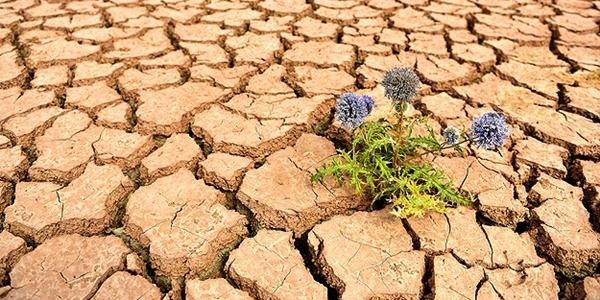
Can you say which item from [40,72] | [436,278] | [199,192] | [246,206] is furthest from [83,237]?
[40,72]

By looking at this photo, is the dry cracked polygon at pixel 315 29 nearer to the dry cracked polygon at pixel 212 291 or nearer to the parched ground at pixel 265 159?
the parched ground at pixel 265 159

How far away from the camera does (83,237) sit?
1.80 metres

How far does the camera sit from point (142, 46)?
326cm

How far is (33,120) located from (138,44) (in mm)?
1060

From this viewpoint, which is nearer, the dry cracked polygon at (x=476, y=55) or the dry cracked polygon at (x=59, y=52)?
the dry cracked polygon at (x=59, y=52)

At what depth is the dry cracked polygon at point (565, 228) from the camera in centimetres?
179

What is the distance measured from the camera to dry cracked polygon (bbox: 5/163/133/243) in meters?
1.83

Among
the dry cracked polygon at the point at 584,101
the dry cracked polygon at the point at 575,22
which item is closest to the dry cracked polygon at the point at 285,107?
the dry cracked polygon at the point at 584,101

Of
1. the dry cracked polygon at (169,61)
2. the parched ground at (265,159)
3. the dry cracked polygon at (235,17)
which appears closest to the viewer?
the parched ground at (265,159)

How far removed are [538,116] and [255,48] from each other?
1881mm

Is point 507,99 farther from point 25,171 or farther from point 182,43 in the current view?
point 25,171

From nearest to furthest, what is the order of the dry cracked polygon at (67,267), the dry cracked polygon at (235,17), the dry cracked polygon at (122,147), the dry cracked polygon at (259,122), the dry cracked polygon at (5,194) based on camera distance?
1. the dry cracked polygon at (67,267)
2. the dry cracked polygon at (5,194)
3. the dry cracked polygon at (122,147)
4. the dry cracked polygon at (259,122)
5. the dry cracked polygon at (235,17)

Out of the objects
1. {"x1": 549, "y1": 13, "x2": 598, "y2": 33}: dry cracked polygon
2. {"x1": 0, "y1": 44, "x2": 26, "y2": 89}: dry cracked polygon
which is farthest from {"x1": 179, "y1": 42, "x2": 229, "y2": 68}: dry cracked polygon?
{"x1": 549, "y1": 13, "x2": 598, "y2": 33}: dry cracked polygon

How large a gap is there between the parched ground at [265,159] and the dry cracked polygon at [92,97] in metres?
0.01
